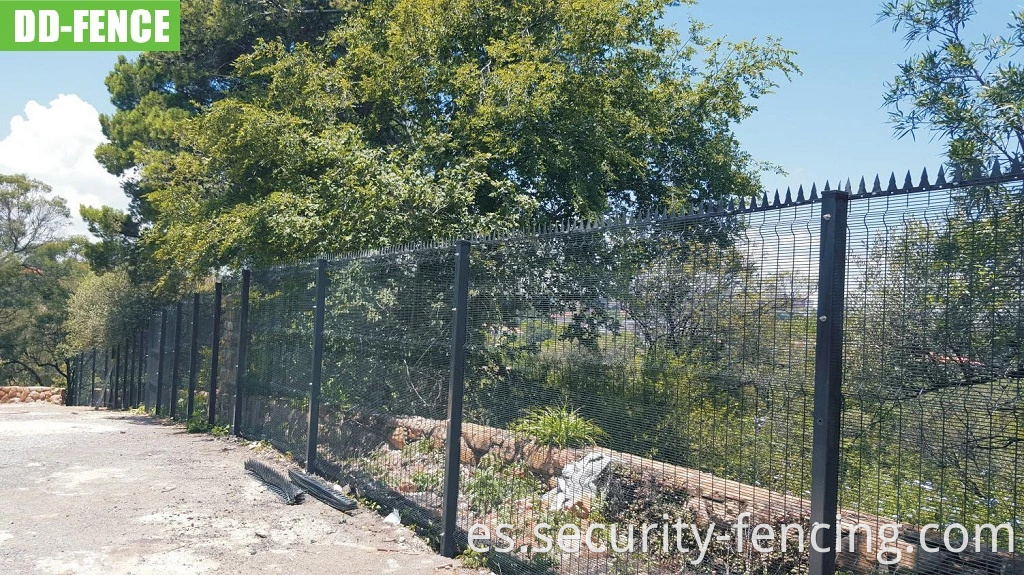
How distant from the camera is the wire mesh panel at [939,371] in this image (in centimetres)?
263

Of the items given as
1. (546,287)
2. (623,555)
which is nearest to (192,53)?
(546,287)

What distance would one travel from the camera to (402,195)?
10867 mm

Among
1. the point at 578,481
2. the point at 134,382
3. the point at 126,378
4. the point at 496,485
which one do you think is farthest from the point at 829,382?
the point at 126,378

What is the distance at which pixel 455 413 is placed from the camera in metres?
5.63

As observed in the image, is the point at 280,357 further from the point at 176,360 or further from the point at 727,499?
the point at 727,499

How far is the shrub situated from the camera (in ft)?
14.3

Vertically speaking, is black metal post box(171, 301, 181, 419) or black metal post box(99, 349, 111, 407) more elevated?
black metal post box(171, 301, 181, 419)

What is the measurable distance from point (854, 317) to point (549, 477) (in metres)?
2.24

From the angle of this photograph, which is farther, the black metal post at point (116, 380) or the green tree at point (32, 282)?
the green tree at point (32, 282)

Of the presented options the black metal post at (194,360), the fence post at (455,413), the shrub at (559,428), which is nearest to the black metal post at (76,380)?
the black metal post at (194,360)

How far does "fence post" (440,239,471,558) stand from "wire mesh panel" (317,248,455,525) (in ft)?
0.88

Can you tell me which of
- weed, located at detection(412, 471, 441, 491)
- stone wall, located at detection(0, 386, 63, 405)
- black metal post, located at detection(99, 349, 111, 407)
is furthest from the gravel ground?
stone wall, located at detection(0, 386, 63, 405)

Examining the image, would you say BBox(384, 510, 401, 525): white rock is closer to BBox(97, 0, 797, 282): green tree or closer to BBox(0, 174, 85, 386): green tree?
BBox(97, 0, 797, 282): green tree

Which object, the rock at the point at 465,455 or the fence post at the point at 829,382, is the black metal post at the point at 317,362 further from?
the fence post at the point at 829,382
